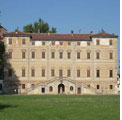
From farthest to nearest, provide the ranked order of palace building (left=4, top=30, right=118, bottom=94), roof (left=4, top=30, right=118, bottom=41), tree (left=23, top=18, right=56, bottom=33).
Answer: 1. tree (left=23, top=18, right=56, bottom=33)
2. roof (left=4, top=30, right=118, bottom=41)
3. palace building (left=4, top=30, right=118, bottom=94)

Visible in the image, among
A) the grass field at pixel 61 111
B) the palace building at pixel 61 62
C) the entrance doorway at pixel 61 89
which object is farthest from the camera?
the entrance doorway at pixel 61 89

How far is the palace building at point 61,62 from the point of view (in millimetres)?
54438

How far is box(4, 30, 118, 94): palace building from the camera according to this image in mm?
54438

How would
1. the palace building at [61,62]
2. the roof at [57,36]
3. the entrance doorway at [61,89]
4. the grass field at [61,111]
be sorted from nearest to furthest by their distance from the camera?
the grass field at [61,111], the palace building at [61,62], the roof at [57,36], the entrance doorway at [61,89]

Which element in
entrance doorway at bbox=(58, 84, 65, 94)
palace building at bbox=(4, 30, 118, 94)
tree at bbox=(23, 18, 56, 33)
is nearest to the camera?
palace building at bbox=(4, 30, 118, 94)

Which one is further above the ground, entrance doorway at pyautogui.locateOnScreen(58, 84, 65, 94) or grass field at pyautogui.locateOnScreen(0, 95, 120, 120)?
grass field at pyautogui.locateOnScreen(0, 95, 120, 120)

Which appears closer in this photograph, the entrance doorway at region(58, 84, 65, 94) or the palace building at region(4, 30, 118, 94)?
the palace building at region(4, 30, 118, 94)

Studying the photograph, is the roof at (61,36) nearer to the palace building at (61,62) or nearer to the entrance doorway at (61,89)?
the palace building at (61,62)

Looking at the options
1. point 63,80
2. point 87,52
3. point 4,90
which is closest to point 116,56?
point 87,52

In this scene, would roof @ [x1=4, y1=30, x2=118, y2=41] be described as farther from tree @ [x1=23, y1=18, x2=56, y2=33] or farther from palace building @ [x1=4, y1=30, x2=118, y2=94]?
tree @ [x1=23, y1=18, x2=56, y2=33]

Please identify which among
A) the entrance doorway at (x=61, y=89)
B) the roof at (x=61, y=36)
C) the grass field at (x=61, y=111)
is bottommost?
the entrance doorway at (x=61, y=89)

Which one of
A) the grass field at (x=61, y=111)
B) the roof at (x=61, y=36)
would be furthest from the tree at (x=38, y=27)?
the grass field at (x=61, y=111)

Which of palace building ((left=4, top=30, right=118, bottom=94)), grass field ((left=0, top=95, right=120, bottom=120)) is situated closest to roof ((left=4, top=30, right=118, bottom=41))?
palace building ((left=4, top=30, right=118, bottom=94))

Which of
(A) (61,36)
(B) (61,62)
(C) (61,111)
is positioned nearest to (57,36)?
(A) (61,36)
